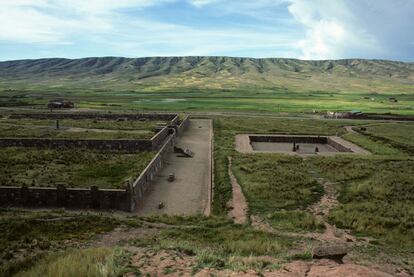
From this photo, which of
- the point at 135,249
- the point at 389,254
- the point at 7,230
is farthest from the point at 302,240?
the point at 7,230

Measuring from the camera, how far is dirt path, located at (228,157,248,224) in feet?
60.7

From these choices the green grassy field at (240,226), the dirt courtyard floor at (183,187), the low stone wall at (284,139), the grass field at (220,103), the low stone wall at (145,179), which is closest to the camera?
the green grassy field at (240,226)

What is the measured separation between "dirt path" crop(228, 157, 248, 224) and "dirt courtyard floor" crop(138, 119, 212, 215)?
4.68 feet

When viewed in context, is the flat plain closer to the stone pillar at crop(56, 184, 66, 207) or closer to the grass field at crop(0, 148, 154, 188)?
A: the grass field at crop(0, 148, 154, 188)

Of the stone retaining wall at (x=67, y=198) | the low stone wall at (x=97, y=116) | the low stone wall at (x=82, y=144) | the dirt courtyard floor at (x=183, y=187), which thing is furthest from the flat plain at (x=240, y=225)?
the low stone wall at (x=97, y=116)

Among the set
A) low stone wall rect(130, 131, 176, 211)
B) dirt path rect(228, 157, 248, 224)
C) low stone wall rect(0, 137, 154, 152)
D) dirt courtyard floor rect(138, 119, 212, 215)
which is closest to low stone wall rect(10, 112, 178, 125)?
dirt courtyard floor rect(138, 119, 212, 215)

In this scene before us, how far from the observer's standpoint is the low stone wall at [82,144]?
33.6m

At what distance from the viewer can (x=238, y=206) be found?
66.2 ft

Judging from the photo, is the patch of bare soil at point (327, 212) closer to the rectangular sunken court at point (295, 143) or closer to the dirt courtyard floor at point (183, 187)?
the dirt courtyard floor at point (183, 187)

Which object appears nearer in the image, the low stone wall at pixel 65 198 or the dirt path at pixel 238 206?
the dirt path at pixel 238 206

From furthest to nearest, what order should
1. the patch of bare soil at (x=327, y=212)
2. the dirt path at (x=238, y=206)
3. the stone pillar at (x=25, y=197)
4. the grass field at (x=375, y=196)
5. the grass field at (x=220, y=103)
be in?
1. the grass field at (x=220, y=103)
2. the stone pillar at (x=25, y=197)
3. the dirt path at (x=238, y=206)
4. the grass field at (x=375, y=196)
5. the patch of bare soil at (x=327, y=212)

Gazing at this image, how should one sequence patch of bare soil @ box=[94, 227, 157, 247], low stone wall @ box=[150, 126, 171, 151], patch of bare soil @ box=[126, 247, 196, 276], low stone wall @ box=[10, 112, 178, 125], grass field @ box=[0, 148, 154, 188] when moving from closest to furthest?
patch of bare soil @ box=[126, 247, 196, 276], patch of bare soil @ box=[94, 227, 157, 247], grass field @ box=[0, 148, 154, 188], low stone wall @ box=[150, 126, 171, 151], low stone wall @ box=[10, 112, 178, 125]

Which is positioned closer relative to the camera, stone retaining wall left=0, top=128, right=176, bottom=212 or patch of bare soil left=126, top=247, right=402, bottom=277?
patch of bare soil left=126, top=247, right=402, bottom=277

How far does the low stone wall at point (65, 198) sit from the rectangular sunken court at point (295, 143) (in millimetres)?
19824
